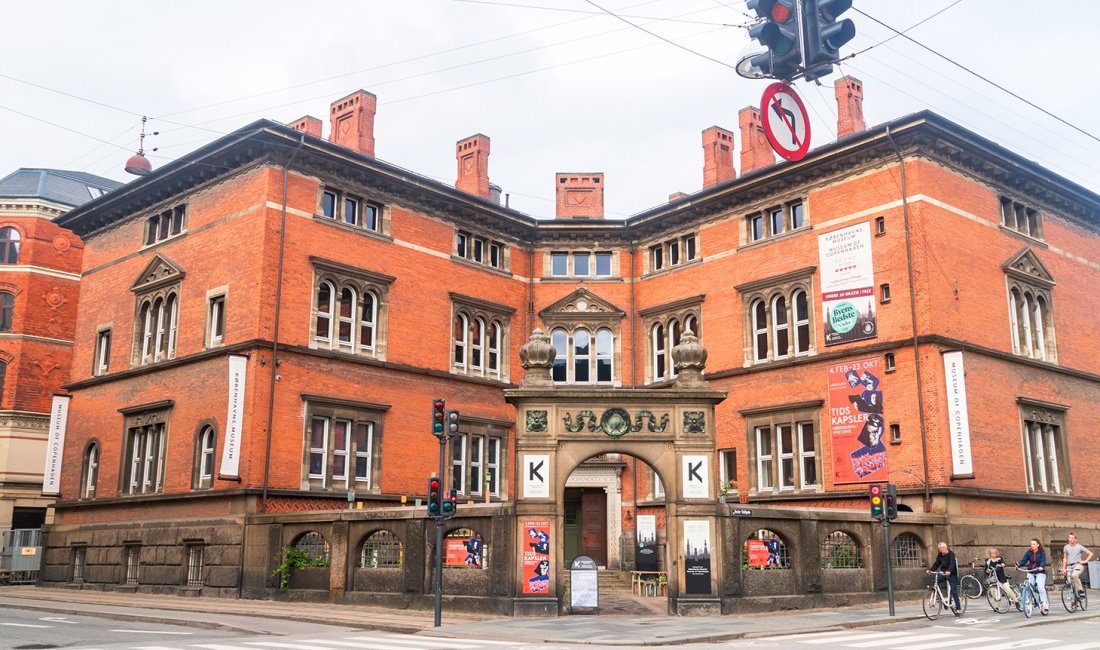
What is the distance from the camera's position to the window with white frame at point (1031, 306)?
32.7m

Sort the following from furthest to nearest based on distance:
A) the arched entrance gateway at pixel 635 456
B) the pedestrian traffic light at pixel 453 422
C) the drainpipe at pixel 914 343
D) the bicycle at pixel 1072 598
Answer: the drainpipe at pixel 914 343, the bicycle at pixel 1072 598, the arched entrance gateway at pixel 635 456, the pedestrian traffic light at pixel 453 422

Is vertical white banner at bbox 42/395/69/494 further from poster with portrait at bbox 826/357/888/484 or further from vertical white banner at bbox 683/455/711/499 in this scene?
poster with portrait at bbox 826/357/888/484

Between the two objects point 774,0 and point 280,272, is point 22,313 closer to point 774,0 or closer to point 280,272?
point 280,272

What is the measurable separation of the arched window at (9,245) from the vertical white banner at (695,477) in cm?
3911

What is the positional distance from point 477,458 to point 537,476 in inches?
522

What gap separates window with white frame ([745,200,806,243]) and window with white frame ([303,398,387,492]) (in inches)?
579

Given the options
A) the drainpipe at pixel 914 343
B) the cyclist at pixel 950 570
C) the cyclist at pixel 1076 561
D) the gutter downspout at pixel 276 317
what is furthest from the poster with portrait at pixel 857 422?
the gutter downspout at pixel 276 317

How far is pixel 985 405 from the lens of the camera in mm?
30203

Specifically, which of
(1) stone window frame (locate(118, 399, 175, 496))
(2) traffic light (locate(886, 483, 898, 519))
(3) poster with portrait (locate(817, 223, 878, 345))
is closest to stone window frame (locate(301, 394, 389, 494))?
(1) stone window frame (locate(118, 399, 175, 496))

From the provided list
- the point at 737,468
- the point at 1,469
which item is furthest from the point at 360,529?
the point at 1,469

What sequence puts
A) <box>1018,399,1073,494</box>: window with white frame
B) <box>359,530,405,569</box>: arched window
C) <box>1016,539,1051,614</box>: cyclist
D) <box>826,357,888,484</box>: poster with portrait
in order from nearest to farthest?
<box>1016,539,1051,614</box>: cyclist < <box>359,530,405,569</box>: arched window < <box>826,357,888,484</box>: poster with portrait < <box>1018,399,1073,494</box>: window with white frame

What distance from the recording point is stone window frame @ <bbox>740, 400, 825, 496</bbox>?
32.2m

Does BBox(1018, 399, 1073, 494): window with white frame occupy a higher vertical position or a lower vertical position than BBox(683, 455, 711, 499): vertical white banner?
higher

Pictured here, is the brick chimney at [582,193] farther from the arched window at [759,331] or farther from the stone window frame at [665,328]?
the arched window at [759,331]
